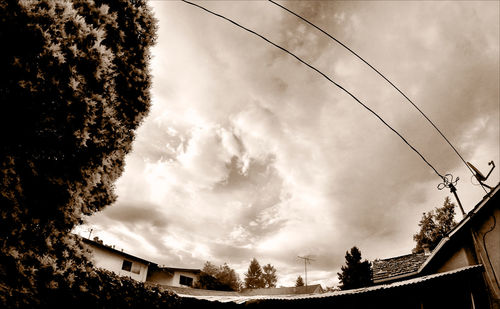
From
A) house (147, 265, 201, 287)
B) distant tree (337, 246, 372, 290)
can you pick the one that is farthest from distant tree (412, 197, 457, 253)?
house (147, 265, 201, 287)

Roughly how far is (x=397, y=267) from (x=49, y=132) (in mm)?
18197

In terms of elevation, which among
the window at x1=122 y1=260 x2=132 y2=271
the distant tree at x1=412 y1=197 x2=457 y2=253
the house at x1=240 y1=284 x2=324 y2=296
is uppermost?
the distant tree at x1=412 y1=197 x2=457 y2=253

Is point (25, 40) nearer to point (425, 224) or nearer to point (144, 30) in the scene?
point (144, 30)

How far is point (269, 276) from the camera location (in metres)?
68.2

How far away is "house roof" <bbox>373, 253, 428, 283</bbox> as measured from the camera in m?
14.1

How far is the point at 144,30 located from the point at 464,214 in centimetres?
1352

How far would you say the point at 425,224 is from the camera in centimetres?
3644

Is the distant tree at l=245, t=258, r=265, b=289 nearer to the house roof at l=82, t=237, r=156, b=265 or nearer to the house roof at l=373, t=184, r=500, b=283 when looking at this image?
the house roof at l=82, t=237, r=156, b=265

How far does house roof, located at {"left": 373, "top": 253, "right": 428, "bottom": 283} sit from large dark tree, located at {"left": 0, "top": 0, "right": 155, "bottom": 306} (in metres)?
15.0

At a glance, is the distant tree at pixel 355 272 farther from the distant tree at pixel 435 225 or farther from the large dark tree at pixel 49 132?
the large dark tree at pixel 49 132

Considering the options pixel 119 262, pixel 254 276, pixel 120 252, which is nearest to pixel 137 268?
pixel 119 262

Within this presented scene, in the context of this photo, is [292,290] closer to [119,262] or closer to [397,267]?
[119,262]

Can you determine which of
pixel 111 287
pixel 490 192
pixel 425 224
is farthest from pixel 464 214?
pixel 425 224

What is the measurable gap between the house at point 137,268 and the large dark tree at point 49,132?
Answer: 1936 centimetres
